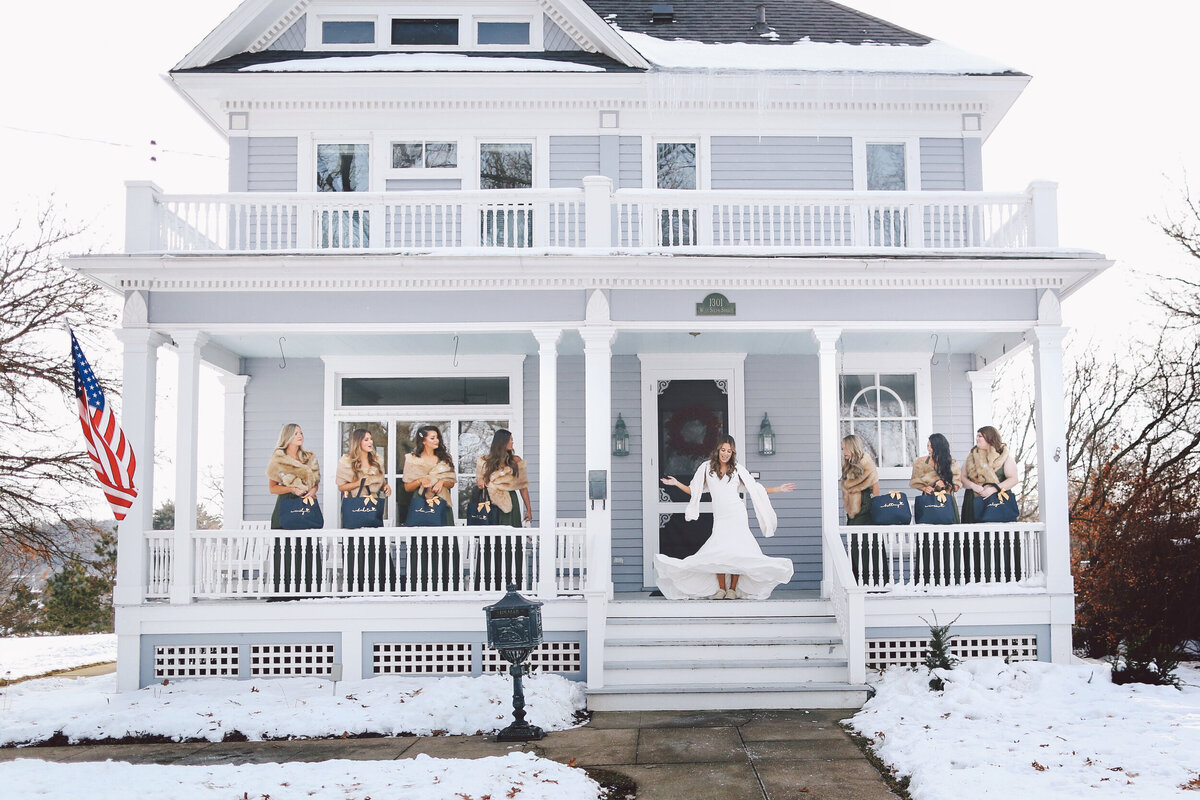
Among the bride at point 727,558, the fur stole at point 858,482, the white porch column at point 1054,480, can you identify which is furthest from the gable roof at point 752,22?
the bride at point 727,558

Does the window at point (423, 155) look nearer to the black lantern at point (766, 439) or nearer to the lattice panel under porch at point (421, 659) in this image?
the black lantern at point (766, 439)

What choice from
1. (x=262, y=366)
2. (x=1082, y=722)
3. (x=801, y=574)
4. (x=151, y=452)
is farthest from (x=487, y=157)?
(x=1082, y=722)

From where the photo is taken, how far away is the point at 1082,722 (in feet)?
25.6

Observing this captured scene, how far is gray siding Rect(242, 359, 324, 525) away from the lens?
1297 cm

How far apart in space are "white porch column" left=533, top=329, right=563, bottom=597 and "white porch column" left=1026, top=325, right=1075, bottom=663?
4.76m

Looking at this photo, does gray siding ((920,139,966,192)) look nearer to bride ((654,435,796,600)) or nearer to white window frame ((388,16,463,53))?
bride ((654,435,796,600))

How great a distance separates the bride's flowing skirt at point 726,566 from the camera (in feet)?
34.1

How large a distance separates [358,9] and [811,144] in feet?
20.1

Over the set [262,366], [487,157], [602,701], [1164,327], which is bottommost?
[602,701]

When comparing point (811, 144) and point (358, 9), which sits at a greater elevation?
point (358, 9)

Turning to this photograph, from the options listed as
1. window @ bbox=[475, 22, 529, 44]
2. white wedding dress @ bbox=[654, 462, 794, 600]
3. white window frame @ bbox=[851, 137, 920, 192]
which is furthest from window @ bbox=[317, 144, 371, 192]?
white window frame @ bbox=[851, 137, 920, 192]

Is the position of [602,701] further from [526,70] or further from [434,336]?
[526,70]

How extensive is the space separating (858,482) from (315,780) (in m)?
6.43

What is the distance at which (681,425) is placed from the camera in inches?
514
